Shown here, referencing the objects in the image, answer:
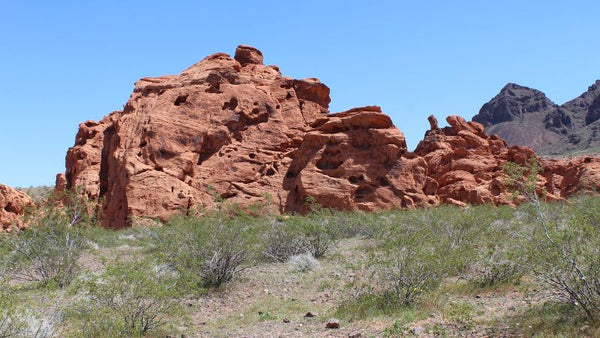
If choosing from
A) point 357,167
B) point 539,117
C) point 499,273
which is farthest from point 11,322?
point 539,117

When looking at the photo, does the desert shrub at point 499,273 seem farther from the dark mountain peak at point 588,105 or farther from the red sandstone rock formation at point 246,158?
the dark mountain peak at point 588,105

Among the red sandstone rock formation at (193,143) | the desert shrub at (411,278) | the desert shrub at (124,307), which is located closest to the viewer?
the desert shrub at (124,307)

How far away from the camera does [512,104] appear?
12206 cm

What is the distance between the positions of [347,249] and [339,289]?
5518 millimetres

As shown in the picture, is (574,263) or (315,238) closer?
(574,263)

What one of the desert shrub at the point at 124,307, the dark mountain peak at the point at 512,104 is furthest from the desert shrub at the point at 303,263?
the dark mountain peak at the point at 512,104

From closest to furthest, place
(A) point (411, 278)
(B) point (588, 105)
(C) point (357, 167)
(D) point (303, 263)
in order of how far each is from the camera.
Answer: (A) point (411, 278)
(D) point (303, 263)
(C) point (357, 167)
(B) point (588, 105)

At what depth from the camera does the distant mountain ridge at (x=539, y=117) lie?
95125 millimetres

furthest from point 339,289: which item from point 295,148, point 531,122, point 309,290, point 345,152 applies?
point 531,122

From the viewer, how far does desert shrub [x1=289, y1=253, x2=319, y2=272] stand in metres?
13.6

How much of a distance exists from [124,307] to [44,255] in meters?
6.02

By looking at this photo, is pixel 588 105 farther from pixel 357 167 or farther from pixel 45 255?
pixel 45 255

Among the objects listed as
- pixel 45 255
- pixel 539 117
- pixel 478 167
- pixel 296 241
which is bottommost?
pixel 296 241

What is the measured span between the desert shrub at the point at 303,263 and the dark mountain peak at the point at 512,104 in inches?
4562
